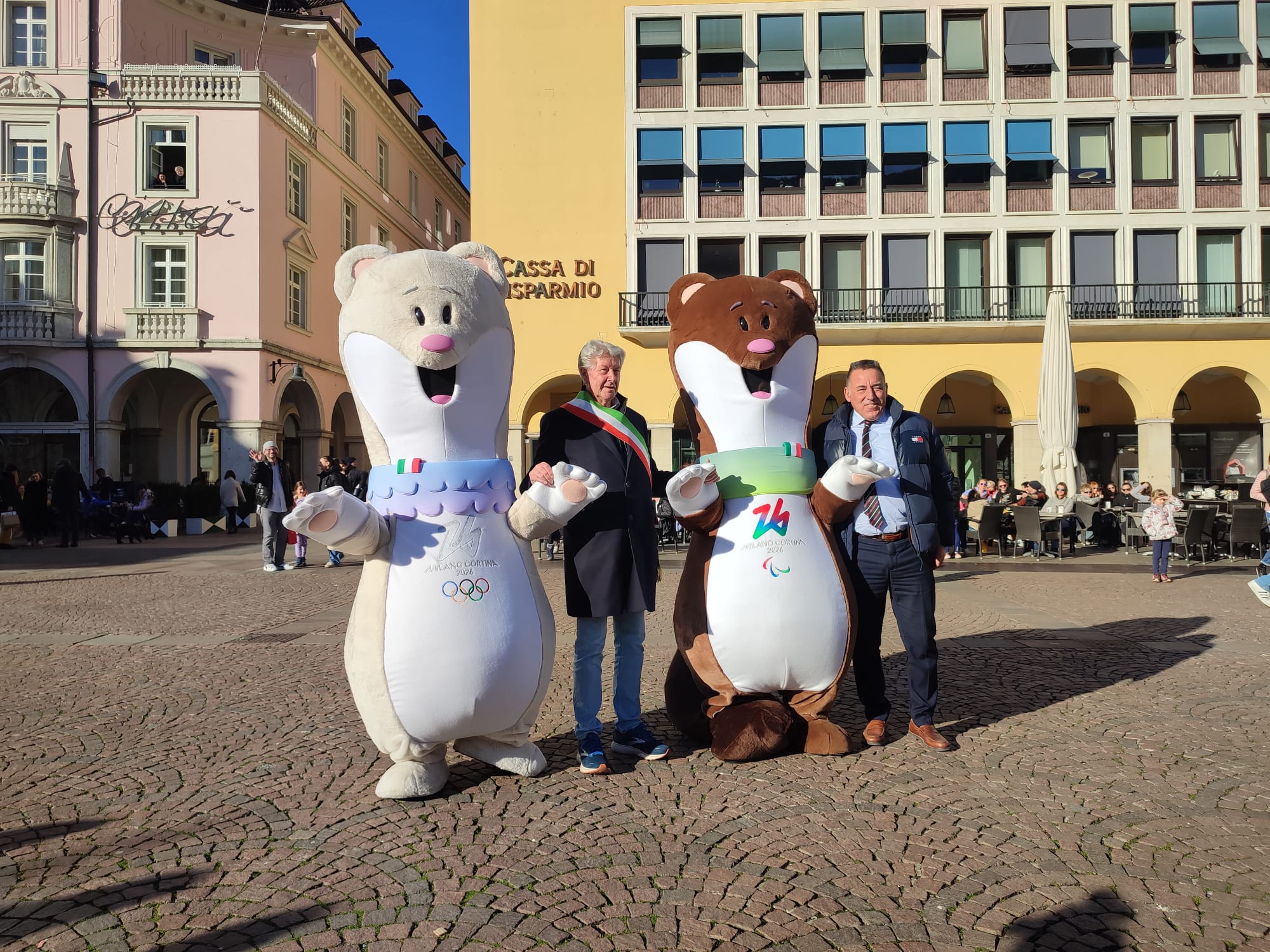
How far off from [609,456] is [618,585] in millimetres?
623

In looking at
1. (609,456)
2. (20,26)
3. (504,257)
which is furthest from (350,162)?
(609,456)

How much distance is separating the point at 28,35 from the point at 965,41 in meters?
25.2

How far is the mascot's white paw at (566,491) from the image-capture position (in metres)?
4.12

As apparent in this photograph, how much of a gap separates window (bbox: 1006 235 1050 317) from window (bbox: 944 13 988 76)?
4.73 m

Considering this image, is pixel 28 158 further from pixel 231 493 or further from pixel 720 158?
pixel 720 158

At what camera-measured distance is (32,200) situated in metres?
25.0

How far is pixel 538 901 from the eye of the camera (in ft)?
10.3

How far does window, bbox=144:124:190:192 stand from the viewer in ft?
85.5

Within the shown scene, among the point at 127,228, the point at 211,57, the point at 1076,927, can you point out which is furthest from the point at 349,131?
the point at 1076,927

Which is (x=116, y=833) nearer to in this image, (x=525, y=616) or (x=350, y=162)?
(x=525, y=616)

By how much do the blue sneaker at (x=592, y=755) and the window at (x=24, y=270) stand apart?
1064 inches

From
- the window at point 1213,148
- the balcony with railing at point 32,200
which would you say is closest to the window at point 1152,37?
the window at point 1213,148

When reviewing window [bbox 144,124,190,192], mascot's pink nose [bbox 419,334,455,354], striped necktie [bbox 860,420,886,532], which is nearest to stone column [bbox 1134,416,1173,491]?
striped necktie [bbox 860,420,886,532]

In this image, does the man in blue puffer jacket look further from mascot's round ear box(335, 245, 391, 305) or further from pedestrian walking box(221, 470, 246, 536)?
pedestrian walking box(221, 470, 246, 536)
